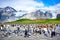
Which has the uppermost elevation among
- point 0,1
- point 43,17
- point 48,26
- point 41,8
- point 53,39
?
point 0,1

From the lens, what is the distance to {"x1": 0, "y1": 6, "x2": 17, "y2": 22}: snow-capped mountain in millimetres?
2403

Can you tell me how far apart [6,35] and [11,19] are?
29 cm

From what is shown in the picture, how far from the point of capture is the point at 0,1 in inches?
95.5

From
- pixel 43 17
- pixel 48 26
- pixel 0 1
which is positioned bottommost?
pixel 48 26

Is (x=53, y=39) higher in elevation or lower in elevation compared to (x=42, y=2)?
lower

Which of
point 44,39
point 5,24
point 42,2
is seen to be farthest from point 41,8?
point 5,24

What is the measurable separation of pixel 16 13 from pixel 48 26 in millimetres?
596

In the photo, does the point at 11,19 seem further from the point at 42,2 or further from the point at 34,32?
the point at 42,2

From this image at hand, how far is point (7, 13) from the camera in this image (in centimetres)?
243

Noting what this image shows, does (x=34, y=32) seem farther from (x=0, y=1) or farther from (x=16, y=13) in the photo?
(x=0, y=1)

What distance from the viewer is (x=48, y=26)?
2.35 meters

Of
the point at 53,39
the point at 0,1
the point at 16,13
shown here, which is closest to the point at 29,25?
the point at 16,13

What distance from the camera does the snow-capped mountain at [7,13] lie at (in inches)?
94.6

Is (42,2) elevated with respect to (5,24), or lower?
elevated
